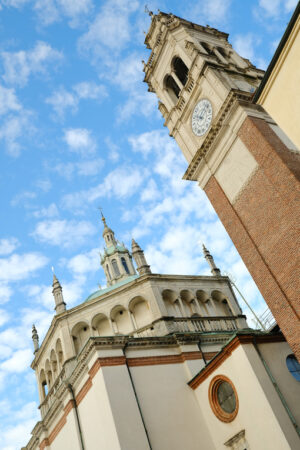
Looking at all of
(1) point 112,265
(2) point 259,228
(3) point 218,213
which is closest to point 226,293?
(3) point 218,213

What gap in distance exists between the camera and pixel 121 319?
24812 mm

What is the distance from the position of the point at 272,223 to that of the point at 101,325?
13.5 metres

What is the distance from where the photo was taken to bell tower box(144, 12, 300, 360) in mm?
15562

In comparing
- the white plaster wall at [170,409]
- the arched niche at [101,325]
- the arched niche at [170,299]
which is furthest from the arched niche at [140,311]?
the white plaster wall at [170,409]

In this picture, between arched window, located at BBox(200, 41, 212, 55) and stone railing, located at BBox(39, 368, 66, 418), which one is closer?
stone railing, located at BBox(39, 368, 66, 418)

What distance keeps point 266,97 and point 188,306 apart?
15.6 m

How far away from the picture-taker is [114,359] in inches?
708

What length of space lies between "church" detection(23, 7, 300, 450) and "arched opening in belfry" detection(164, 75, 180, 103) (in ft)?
0.42

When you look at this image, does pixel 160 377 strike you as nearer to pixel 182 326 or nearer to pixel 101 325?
pixel 182 326

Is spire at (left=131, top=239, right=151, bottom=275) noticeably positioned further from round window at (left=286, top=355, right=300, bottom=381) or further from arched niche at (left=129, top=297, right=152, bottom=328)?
round window at (left=286, top=355, right=300, bottom=381)

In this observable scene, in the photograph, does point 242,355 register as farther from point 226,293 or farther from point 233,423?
point 226,293

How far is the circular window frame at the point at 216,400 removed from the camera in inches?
662

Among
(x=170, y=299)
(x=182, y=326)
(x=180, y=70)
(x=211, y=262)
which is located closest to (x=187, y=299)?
(x=170, y=299)

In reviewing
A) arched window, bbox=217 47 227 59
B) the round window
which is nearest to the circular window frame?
the round window
